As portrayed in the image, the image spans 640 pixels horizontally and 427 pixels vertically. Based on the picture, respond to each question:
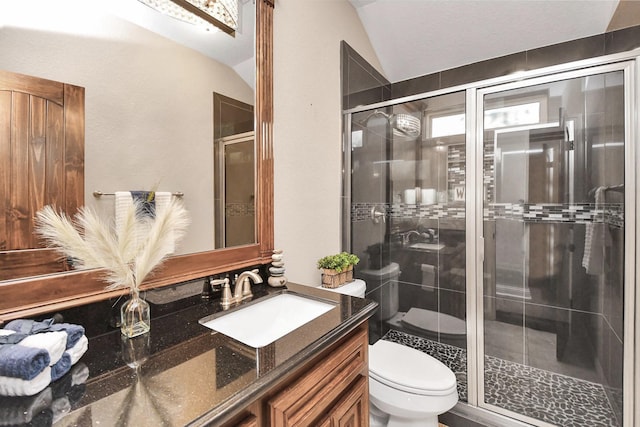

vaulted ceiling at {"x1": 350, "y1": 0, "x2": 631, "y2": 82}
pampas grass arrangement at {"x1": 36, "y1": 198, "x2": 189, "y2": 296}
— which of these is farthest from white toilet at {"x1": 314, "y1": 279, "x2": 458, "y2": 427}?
vaulted ceiling at {"x1": 350, "y1": 0, "x2": 631, "y2": 82}

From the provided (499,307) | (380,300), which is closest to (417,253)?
(380,300)

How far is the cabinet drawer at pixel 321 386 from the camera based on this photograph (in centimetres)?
68

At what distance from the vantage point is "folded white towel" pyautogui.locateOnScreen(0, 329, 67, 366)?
57cm

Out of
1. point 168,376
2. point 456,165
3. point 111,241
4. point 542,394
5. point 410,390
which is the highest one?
point 456,165

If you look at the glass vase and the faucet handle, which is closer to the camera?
the glass vase

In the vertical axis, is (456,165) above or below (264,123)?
below

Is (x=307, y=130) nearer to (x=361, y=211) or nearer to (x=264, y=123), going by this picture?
(x=264, y=123)

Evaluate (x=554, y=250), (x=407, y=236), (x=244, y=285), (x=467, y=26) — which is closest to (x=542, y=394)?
(x=554, y=250)

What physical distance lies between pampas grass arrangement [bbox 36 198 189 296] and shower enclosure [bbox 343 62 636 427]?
1.37 metres

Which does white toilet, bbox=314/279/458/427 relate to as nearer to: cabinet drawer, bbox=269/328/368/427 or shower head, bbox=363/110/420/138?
cabinet drawer, bbox=269/328/368/427

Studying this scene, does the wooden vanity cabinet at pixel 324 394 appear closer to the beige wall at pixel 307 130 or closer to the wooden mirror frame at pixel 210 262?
the wooden mirror frame at pixel 210 262

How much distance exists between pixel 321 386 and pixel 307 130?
1309mm

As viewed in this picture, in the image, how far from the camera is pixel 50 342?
1.89ft

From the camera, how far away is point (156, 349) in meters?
0.73
